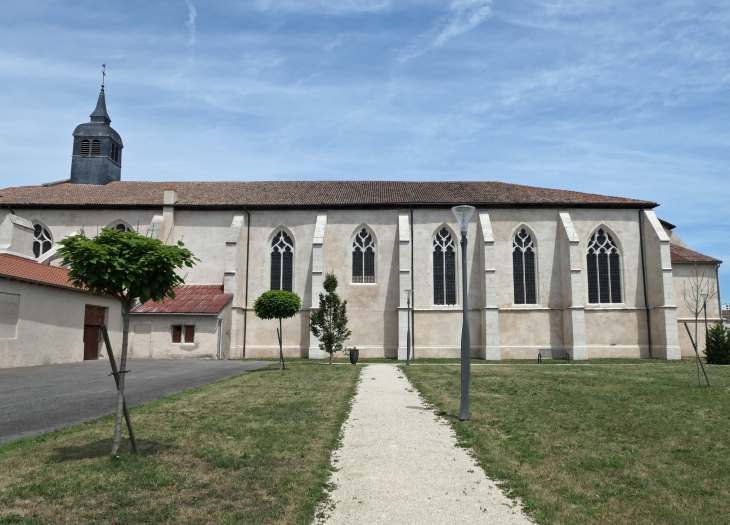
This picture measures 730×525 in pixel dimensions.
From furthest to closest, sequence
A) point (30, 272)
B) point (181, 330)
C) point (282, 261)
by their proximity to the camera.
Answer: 1. point (282, 261)
2. point (181, 330)
3. point (30, 272)

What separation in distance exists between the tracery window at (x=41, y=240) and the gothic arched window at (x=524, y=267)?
30.6 m

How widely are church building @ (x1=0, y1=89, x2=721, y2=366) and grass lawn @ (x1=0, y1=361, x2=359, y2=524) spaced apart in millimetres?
21970

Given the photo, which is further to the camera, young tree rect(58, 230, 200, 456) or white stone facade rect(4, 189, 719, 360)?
white stone facade rect(4, 189, 719, 360)

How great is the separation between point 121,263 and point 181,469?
9.37 feet

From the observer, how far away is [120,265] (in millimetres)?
7133

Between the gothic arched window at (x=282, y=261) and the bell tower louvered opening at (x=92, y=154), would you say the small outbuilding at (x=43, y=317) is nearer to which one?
the gothic arched window at (x=282, y=261)

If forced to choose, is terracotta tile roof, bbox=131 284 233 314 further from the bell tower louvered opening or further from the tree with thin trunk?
the tree with thin trunk

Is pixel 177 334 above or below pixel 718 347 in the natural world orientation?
above

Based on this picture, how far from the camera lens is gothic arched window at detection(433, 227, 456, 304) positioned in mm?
33281

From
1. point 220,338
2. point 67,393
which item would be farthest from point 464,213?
point 220,338

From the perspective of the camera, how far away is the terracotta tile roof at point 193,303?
30203 millimetres

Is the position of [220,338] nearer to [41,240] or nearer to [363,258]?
[363,258]

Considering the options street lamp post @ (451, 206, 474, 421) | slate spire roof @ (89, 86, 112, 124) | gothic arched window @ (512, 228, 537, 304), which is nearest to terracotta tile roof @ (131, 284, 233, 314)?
slate spire roof @ (89, 86, 112, 124)

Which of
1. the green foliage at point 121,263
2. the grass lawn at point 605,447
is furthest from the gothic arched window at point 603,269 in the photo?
the green foliage at point 121,263
